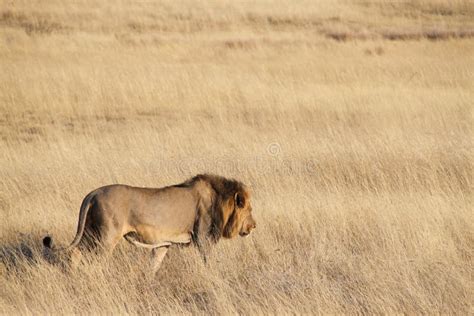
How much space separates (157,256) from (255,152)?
4876 millimetres

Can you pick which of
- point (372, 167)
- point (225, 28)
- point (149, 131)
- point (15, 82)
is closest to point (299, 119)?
point (149, 131)

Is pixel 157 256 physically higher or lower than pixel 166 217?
lower

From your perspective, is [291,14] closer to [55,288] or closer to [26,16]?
[26,16]

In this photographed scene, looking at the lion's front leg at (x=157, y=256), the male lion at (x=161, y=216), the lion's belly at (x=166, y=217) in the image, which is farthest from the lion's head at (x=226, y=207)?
the lion's front leg at (x=157, y=256)

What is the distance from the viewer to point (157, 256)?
740cm

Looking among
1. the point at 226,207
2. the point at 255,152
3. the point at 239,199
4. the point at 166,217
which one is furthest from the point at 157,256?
the point at 255,152

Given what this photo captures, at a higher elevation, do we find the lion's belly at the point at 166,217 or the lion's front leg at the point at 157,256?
the lion's belly at the point at 166,217

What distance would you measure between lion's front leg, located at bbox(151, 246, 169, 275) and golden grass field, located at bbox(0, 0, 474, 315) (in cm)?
11

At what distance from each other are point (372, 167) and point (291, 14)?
1698 cm

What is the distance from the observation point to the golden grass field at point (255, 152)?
7.02 meters

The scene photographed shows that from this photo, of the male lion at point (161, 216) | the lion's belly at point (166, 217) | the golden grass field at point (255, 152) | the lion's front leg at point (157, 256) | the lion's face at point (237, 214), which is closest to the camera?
the male lion at point (161, 216)

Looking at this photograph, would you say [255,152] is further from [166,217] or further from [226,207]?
[166,217]

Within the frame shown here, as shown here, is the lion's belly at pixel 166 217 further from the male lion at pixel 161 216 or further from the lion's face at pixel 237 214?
the lion's face at pixel 237 214

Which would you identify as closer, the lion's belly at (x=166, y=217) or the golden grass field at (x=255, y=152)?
the lion's belly at (x=166, y=217)
